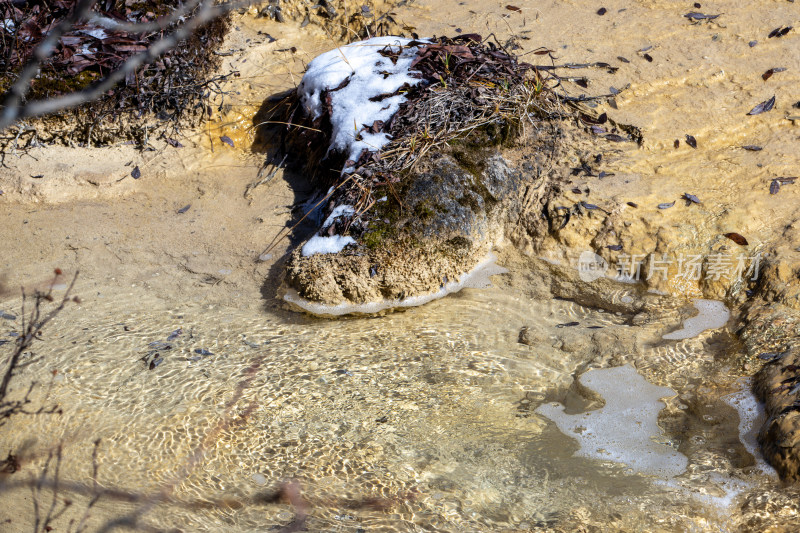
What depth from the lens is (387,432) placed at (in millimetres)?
3158

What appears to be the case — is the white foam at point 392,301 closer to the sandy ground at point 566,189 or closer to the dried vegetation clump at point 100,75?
the sandy ground at point 566,189

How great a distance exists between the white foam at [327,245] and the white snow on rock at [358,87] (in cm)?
58

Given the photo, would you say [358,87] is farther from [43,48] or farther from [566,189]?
[43,48]

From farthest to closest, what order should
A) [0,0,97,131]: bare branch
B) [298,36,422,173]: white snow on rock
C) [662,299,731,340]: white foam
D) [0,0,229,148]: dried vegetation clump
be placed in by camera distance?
1. [0,0,229,148]: dried vegetation clump
2. [298,36,422,173]: white snow on rock
3. [662,299,731,340]: white foam
4. [0,0,97,131]: bare branch

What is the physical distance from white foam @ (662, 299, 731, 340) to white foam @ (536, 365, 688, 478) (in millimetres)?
419

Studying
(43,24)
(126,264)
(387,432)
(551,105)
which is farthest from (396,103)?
(43,24)

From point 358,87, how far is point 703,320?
292 cm

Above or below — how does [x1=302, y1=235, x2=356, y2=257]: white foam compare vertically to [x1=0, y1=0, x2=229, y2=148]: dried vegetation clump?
below

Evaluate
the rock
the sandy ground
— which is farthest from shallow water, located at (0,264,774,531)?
the sandy ground

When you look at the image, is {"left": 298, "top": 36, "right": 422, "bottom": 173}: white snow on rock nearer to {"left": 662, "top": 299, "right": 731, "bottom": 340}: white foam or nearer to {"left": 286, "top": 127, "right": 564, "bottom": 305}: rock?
{"left": 286, "top": 127, "right": 564, "bottom": 305}: rock

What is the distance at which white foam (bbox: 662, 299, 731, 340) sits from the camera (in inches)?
146

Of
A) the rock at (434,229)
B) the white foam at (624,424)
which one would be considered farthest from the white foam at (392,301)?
the white foam at (624,424)

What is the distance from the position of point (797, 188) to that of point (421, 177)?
7.91ft

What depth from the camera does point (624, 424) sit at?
3.26 metres
